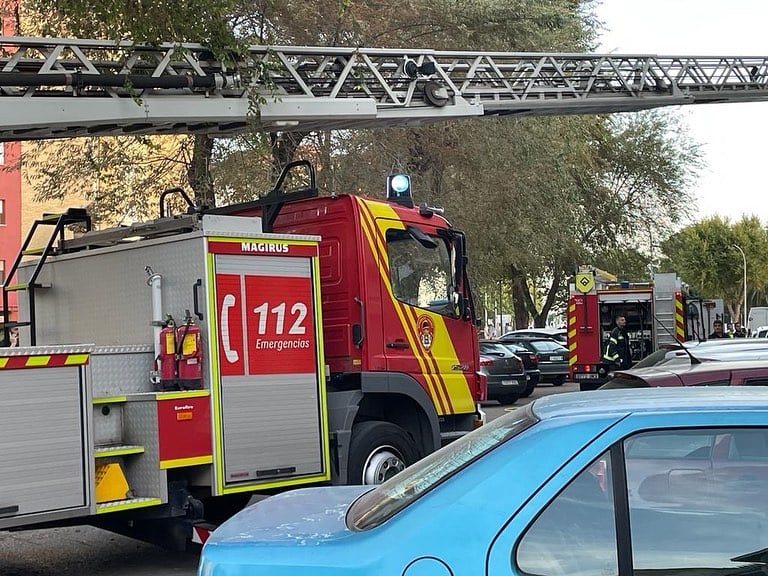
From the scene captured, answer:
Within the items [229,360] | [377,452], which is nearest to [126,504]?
[229,360]

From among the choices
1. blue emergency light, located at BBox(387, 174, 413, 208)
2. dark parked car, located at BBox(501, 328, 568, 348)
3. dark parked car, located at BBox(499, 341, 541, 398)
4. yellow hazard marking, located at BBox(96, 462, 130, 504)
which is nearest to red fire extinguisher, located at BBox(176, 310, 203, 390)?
yellow hazard marking, located at BBox(96, 462, 130, 504)

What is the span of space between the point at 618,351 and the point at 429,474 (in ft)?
59.7

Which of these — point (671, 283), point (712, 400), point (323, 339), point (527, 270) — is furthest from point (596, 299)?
point (712, 400)

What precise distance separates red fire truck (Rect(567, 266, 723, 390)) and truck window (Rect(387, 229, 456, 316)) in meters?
12.9

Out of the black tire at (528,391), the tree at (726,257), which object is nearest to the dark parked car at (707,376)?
the black tire at (528,391)

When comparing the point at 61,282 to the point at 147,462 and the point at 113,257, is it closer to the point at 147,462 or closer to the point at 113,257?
the point at 113,257

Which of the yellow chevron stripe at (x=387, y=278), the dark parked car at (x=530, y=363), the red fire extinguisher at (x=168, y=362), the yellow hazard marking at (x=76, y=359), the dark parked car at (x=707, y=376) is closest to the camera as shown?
the dark parked car at (x=707, y=376)

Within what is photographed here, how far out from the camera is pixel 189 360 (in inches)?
260

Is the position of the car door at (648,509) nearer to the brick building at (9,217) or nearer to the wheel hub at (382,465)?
the wheel hub at (382,465)

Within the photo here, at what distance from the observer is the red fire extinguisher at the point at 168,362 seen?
21.7 ft

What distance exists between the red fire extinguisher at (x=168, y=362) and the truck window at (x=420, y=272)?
216 centimetres

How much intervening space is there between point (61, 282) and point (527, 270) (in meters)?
18.3

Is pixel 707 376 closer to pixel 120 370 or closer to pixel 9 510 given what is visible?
pixel 120 370

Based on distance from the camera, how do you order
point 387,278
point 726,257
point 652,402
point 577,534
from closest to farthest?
point 577,534 < point 652,402 < point 387,278 < point 726,257
